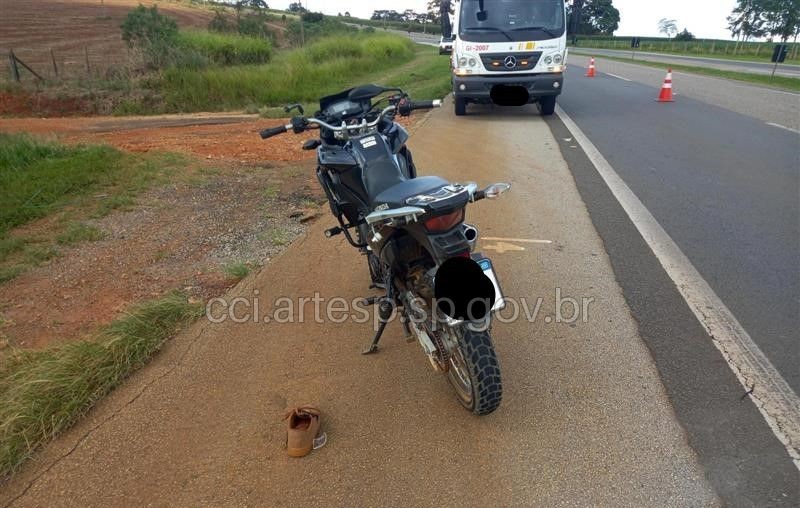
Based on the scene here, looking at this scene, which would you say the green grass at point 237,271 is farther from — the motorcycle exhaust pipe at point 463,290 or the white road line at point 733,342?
the white road line at point 733,342

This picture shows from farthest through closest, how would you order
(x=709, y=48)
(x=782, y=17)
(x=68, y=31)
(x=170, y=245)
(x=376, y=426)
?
(x=782, y=17)
(x=709, y=48)
(x=68, y=31)
(x=170, y=245)
(x=376, y=426)

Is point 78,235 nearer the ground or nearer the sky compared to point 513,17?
nearer the ground

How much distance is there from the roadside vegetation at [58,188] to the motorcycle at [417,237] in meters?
2.80

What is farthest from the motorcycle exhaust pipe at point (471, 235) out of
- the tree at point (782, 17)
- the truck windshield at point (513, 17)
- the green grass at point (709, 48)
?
the tree at point (782, 17)

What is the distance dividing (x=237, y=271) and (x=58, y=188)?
3.56 m

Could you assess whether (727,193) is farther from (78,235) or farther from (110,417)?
(78,235)

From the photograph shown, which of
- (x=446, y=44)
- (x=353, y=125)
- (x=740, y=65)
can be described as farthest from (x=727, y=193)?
(x=740, y=65)

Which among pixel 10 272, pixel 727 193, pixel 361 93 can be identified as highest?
pixel 361 93

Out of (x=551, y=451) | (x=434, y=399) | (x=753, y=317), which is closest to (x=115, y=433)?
(x=434, y=399)

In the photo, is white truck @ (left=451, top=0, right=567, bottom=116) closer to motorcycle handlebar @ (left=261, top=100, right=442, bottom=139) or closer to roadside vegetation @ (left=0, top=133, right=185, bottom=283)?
roadside vegetation @ (left=0, top=133, right=185, bottom=283)

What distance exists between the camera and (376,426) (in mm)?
2553

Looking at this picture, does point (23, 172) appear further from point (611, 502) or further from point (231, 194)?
point (611, 502)

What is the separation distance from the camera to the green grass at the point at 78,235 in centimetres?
483

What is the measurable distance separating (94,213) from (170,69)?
13081 millimetres
